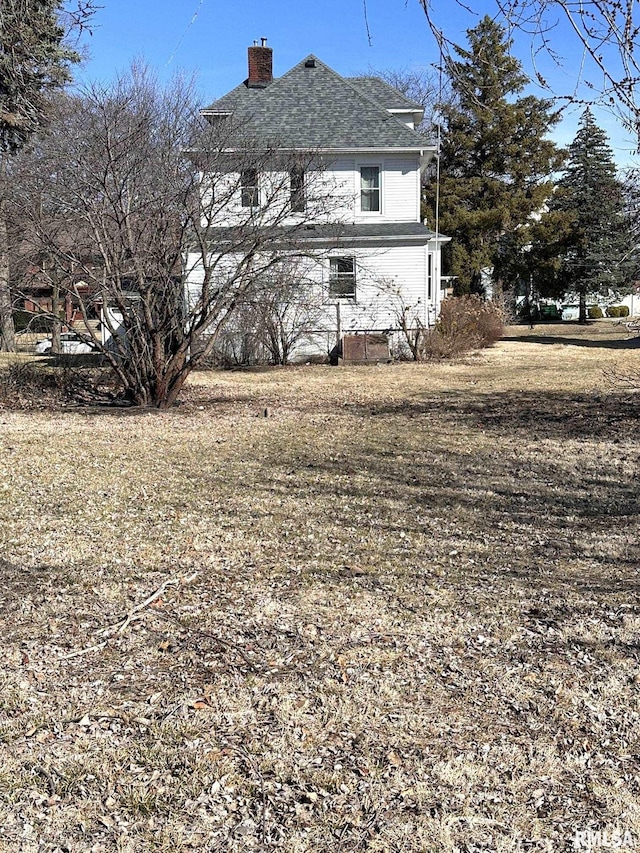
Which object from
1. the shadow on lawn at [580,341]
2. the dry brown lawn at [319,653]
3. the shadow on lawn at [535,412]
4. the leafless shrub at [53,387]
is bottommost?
the dry brown lawn at [319,653]

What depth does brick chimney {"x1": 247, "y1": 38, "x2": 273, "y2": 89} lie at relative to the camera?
87.5 feet

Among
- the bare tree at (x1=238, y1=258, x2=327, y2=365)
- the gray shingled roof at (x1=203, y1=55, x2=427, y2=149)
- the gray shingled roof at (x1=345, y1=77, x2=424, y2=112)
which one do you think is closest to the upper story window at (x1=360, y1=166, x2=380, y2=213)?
Answer: the gray shingled roof at (x1=203, y1=55, x2=427, y2=149)

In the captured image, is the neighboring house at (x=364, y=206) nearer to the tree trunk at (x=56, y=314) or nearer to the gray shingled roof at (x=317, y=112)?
the gray shingled roof at (x=317, y=112)

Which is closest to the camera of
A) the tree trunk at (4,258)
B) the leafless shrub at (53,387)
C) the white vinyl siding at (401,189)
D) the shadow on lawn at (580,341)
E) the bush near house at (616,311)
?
the tree trunk at (4,258)

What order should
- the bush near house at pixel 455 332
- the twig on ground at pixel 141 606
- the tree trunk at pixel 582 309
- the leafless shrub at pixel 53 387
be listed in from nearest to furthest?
1. the twig on ground at pixel 141 606
2. the leafless shrub at pixel 53 387
3. the bush near house at pixel 455 332
4. the tree trunk at pixel 582 309

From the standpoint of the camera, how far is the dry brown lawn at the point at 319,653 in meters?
2.88

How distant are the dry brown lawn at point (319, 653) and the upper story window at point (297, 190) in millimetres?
6488

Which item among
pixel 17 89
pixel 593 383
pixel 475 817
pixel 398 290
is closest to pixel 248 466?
pixel 17 89

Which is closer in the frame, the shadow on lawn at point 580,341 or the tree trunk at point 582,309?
the shadow on lawn at point 580,341

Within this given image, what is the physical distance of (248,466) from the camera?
351 inches

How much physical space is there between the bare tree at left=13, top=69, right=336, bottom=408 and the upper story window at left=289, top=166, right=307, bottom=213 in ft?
0.61

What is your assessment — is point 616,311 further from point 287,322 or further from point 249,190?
point 249,190

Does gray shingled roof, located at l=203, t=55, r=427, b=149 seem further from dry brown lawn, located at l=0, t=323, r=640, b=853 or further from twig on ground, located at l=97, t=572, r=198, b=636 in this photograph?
twig on ground, located at l=97, t=572, r=198, b=636

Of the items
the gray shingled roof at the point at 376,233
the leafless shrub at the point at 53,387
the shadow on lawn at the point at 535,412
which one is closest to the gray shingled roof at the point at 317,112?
the gray shingled roof at the point at 376,233
